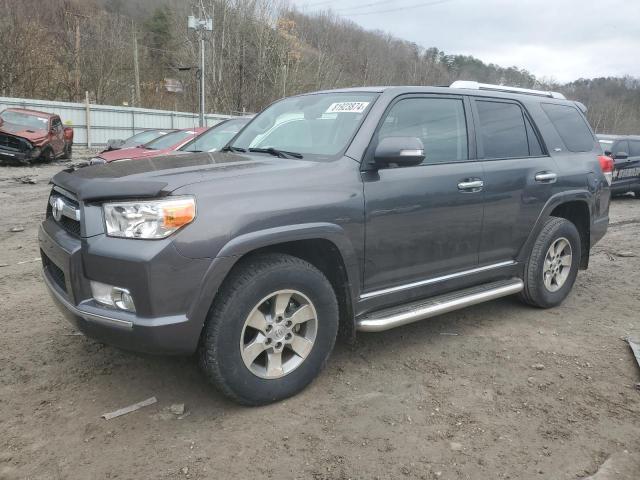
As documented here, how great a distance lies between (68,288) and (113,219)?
497 millimetres

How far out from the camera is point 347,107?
145 inches

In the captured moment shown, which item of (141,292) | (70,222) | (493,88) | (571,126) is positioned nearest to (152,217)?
(141,292)

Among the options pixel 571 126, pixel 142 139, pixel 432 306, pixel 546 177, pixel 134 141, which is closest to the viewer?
pixel 432 306

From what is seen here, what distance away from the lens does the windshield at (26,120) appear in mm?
15938

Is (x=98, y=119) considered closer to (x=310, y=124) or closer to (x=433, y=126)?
(x=310, y=124)

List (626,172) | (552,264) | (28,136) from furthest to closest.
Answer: (28,136) → (626,172) → (552,264)

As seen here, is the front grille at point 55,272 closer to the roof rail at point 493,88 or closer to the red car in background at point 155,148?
the roof rail at point 493,88

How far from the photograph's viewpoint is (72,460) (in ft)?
8.40

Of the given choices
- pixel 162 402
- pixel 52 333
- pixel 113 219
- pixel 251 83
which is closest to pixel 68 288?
pixel 113 219

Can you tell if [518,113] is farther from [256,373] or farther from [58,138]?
[58,138]

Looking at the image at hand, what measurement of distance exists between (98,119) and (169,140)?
1622 centimetres

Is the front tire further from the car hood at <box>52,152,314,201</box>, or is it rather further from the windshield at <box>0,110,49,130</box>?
the windshield at <box>0,110,49,130</box>

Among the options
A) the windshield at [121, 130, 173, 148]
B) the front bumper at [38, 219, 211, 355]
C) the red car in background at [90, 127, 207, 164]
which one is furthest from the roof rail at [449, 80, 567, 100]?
the windshield at [121, 130, 173, 148]

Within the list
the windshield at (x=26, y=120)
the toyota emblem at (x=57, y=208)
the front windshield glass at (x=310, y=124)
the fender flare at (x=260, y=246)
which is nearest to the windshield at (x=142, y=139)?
the windshield at (x=26, y=120)
